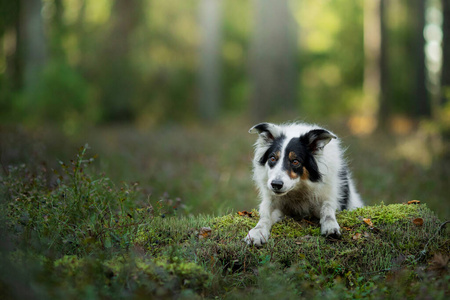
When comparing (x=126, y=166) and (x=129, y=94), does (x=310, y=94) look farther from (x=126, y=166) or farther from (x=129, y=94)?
(x=126, y=166)

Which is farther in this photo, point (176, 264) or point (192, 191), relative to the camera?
point (192, 191)

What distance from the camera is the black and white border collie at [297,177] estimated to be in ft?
14.8

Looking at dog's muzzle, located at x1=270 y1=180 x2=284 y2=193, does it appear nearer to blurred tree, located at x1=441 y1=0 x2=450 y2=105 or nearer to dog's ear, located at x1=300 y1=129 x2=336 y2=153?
dog's ear, located at x1=300 y1=129 x2=336 y2=153

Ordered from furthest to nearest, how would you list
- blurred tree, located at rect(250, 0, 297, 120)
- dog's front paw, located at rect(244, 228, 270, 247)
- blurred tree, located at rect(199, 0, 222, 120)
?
blurred tree, located at rect(199, 0, 222, 120)
blurred tree, located at rect(250, 0, 297, 120)
dog's front paw, located at rect(244, 228, 270, 247)

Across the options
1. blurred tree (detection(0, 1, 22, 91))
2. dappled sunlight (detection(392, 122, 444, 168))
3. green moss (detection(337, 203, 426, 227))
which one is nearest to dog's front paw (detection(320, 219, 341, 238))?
green moss (detection(337, 203, 426, 227))

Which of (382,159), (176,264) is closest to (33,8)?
(382,159)

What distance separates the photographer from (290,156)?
4652mm

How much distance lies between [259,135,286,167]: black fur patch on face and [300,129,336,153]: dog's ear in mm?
260

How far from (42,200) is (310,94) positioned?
27055 mm

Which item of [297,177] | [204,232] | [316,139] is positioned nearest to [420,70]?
[316,139]

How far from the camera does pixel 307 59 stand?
30062 millimetres

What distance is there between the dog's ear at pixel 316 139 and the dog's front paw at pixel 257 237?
1.12 meters

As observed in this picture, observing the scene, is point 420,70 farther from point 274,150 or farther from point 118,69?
point 274,150

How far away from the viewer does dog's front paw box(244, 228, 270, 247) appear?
171 inches
